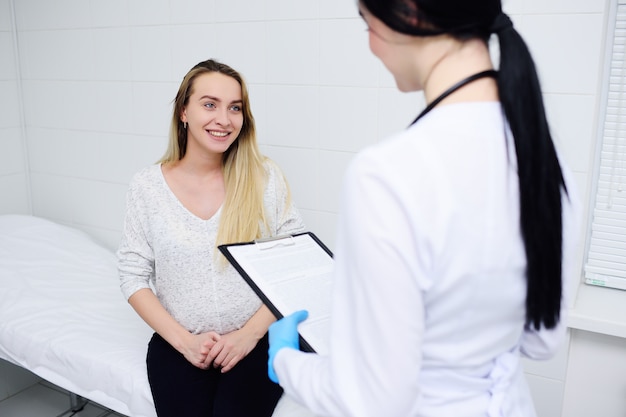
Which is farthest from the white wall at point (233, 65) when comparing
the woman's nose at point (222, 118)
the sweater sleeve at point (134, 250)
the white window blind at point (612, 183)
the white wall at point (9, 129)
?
the sweater sleeve at point (134, 250)

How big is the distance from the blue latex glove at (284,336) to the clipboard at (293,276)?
0.07 feet

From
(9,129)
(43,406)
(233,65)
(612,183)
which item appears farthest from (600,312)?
(9,129)

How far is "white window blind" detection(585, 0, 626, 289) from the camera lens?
1.63 m

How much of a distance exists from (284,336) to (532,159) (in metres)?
0.46

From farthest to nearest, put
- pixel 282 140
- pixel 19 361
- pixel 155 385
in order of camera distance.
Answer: pixel 282 140 < pixel 19 361 < pixel 155 385

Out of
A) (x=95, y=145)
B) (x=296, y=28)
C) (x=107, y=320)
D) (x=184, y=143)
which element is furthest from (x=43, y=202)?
(x=296, y=28)

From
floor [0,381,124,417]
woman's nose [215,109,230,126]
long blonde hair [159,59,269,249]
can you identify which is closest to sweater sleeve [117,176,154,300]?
long blonde hair [159,59,269,249]

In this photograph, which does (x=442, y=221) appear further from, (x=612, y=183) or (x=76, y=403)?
(x=76, y=403)

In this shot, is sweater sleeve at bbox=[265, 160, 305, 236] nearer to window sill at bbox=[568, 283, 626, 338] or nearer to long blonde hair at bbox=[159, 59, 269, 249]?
long blonde hair at bbox=[159, 59, 269, 249]

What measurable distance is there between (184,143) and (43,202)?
134cm

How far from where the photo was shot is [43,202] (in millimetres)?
2746

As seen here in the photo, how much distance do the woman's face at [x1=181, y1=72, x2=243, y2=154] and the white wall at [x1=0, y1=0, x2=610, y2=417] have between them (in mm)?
366

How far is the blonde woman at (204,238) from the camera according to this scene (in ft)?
4.95

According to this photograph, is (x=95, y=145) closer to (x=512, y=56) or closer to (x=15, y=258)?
(x=15, y=258)
